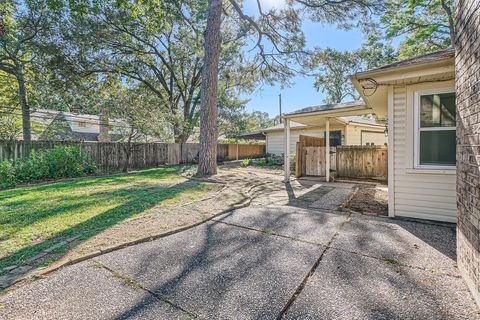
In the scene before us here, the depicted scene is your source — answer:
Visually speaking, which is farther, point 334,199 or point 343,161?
point 343,161

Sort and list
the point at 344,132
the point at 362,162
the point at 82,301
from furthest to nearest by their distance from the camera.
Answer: the point at 344,132, the point at 362,162, the point at 82,301

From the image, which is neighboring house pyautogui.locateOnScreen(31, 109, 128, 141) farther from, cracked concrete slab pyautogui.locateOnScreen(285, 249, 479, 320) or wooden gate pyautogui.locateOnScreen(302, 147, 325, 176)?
cracked concrete slab pyautogui.locateOnScreen(285, 249, 479, 320)

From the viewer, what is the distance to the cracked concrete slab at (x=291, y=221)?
3434 mm

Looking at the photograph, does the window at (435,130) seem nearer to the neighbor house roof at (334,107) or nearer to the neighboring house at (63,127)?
the neighbor house roof at (334,107)

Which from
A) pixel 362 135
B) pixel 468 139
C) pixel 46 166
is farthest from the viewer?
pixel 362 135

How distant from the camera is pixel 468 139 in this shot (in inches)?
86.3

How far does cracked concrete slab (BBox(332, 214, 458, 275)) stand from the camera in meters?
2.64

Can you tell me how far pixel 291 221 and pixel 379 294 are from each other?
2005mm

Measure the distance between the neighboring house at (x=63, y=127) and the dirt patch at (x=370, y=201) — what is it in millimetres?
10508

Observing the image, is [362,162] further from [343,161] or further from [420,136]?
[420,136]

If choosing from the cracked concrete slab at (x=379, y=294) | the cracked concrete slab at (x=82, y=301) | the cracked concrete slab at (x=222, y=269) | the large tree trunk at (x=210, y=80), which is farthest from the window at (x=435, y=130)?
the large tree trunk at (x=210, y=80)

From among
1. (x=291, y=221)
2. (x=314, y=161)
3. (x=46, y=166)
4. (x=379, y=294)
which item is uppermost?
(x=314, y=161)

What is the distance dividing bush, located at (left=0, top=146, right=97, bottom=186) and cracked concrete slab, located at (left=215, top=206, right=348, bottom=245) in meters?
→ 7.93

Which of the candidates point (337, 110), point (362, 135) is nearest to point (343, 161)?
point (337, 110)
